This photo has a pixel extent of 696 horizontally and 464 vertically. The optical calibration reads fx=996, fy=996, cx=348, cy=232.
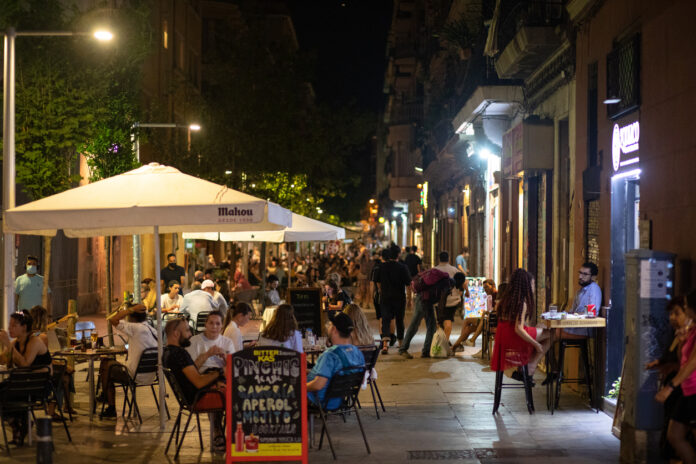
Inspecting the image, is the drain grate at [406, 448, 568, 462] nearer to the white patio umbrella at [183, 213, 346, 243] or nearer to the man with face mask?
the white patio umbrella at [183, 213, 346, 243]

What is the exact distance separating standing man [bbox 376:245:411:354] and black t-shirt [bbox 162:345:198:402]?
8.95m

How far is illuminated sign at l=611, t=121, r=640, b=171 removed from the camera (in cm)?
1080

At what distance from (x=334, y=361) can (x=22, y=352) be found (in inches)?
133

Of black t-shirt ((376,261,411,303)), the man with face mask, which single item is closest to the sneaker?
black t-shirt ((376,261,411,303))

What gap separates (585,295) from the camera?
12.1 m

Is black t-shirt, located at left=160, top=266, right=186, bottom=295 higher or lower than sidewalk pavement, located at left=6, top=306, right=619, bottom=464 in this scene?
higher

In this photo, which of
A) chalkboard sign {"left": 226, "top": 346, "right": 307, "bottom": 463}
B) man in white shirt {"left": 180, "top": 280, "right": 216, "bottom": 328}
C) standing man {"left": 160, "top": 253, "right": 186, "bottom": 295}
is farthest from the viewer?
standing man {"left": 160, "top": 253, "right": 186, "bottom": 295}

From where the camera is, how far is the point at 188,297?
16.7 metres

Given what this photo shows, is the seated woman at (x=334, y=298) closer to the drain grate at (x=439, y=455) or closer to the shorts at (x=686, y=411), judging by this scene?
the drain grate at (x=439, y=455)

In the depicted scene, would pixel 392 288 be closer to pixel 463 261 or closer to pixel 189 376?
pixel 189 376

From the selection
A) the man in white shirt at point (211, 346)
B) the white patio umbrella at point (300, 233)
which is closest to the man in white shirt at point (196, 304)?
the white patio umbrella at point (300, 233)

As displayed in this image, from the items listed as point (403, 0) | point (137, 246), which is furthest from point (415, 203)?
point (137, 246)

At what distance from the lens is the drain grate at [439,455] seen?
30.1 ft

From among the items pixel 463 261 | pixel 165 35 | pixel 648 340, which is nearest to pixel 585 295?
pixel 648 340
